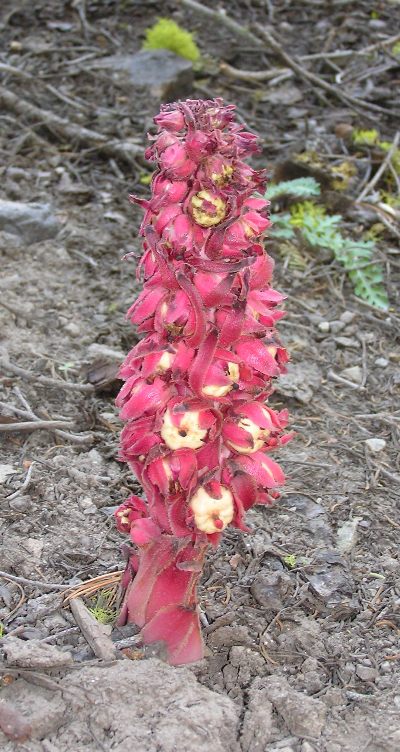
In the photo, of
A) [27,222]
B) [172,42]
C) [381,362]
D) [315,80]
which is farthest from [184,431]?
[172,42]

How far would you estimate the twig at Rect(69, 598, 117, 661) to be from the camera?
93.7 inches

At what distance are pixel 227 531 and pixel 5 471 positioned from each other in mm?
782

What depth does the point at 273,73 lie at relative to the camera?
6559 mm

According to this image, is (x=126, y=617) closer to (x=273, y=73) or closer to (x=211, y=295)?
(x=211, y=295)

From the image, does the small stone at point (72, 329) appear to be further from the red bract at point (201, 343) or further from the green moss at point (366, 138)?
the green moss at point (366, 138)

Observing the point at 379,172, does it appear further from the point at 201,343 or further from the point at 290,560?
the point at 201,343

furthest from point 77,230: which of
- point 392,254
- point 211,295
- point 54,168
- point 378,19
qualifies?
point 378,19

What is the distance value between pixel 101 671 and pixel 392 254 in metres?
3.22

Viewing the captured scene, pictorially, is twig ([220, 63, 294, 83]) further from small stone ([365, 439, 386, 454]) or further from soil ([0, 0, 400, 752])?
small stone ([365, 439, 386, 454])

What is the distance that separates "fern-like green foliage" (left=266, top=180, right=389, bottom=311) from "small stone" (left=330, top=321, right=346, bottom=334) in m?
0.21

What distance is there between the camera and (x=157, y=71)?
627 centimetres

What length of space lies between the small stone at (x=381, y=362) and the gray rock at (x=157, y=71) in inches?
111

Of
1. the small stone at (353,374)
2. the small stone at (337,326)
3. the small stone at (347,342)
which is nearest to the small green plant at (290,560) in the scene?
the small stone at (353,374)

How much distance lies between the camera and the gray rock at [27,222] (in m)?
4.63
